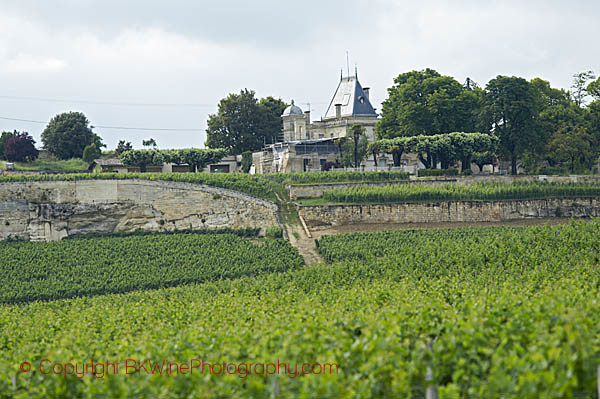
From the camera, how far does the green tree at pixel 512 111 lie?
46500mm

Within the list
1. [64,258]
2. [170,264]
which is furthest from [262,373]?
[64,258]

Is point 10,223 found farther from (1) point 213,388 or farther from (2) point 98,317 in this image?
(1) point 213,388

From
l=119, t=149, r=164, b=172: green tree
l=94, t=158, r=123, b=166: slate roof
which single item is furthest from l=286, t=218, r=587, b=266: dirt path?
l=94, t=158, r=123, b=166: slate roof

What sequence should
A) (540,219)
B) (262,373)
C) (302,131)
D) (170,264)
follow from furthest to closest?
(302,131) → (540,219) → (170,264) → (262,373)

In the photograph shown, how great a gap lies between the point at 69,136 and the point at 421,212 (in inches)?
1477

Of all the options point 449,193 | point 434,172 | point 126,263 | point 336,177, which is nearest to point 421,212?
point 449,193

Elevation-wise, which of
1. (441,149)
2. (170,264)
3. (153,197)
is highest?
(441,149)

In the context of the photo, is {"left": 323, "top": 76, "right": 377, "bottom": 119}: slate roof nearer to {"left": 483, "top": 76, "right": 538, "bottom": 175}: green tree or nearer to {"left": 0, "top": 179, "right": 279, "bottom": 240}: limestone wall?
{"left": 483, "top": 76, "right": 538, "bottom": 175}: green tree

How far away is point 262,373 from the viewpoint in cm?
843

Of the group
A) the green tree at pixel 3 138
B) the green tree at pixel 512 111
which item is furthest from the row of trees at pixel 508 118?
the green tree at pixel 3 138

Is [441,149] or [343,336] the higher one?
[441,149]

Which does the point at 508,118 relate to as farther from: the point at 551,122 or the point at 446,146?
the point at 446,146

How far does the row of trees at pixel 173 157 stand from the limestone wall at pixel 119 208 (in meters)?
10.0

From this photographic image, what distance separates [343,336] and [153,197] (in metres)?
27.2
